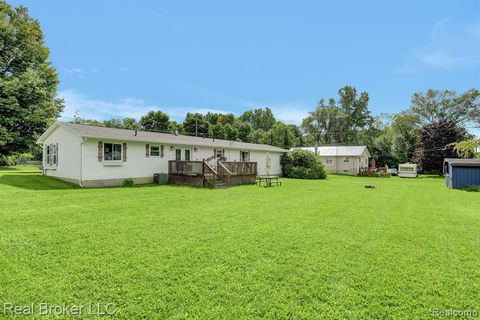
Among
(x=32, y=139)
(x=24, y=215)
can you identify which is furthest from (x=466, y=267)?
(x=32, y=139)

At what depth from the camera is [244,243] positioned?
499cm

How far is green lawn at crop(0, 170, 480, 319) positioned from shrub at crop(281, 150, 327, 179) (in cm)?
1795

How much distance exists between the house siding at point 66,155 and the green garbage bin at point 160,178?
13.6ft

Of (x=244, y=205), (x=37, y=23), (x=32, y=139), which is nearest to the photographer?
(x=244, y=205)

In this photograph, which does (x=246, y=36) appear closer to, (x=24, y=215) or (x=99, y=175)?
(x=99, y=175)

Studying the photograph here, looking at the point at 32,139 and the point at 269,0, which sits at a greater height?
the point at 269,0

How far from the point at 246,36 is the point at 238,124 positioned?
39.1 meters

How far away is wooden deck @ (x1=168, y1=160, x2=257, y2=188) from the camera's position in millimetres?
15530

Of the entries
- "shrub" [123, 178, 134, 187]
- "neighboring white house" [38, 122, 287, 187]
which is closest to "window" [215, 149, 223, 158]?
"neighboring white house" [38, 122, 287, 187]

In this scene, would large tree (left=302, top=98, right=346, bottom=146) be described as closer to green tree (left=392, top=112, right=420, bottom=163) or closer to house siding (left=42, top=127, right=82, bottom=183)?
green tree (left=392, top=112, right=420, bottom=163)

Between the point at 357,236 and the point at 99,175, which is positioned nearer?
the point at 357,236

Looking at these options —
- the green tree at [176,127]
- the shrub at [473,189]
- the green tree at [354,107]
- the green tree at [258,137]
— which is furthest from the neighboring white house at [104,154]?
the green tree at [354,107]

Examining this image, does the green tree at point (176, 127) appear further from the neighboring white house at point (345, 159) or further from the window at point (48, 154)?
the window at point (48, 154)

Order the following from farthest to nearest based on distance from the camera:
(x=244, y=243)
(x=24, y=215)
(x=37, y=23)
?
(x=37, y=23), (x=24, y=215), (x=244, y=243)
